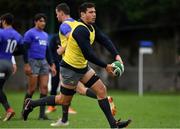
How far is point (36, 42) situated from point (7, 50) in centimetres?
116

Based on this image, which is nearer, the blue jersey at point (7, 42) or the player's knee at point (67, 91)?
the player's knee at point (67, 91)

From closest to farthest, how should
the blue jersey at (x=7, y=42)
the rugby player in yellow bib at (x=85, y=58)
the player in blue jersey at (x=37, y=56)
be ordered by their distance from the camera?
the rugby player in yellow bib at (x=85, y=58) < the blue jersey at (x=7, y=42) < the player in blue jersey at (x=37, y=56)

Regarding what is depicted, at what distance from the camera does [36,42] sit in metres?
16.4

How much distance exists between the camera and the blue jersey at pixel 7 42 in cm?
1544

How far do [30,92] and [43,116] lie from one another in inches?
30.1

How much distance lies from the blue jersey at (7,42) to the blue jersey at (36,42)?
2.30 feet

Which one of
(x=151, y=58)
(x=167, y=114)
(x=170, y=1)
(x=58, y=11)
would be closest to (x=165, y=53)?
(x=151, y=58)

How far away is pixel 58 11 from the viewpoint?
1475 cm

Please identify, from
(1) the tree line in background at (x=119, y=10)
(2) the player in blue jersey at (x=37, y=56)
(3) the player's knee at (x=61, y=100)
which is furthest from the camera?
(1) the tree line in background at (x=119, y=10)

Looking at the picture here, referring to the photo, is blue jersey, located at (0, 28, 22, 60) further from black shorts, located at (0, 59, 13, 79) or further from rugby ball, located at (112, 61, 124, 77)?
rugby ball, located at (112, 61, 124, 77)

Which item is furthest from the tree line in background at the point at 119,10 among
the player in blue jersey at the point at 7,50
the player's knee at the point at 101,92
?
the player's knee at the point at 101,92

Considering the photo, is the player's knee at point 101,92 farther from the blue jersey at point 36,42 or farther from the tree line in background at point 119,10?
the tree line in background at point 119,10

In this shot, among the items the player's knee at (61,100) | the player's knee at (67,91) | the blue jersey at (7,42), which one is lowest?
the player's knee at (61,100)

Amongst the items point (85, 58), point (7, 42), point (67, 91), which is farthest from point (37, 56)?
point (85, 58)
